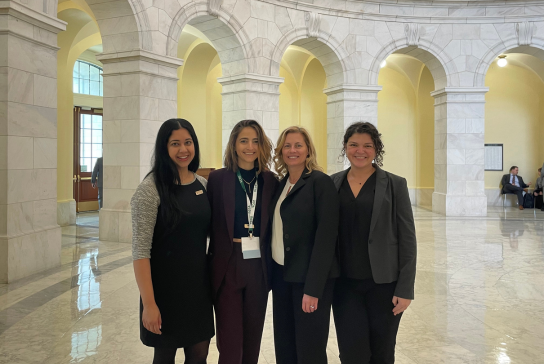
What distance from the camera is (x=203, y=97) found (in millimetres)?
14141

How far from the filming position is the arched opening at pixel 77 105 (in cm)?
1069

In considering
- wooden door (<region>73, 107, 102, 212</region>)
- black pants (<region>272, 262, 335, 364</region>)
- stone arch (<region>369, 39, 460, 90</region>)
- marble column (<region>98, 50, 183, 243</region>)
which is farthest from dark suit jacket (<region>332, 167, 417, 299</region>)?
wooden door (<region>73, 107, 102, 212</region>)

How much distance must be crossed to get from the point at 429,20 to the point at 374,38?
168 centimetres

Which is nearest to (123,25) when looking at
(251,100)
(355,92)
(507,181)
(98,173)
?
(251,100)

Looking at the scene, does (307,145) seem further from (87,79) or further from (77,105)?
(87,79)

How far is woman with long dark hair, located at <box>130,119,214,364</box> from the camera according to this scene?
2354 millimetres

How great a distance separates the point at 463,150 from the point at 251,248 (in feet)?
38.6

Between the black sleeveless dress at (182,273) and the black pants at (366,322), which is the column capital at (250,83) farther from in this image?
the black pants at (366,322)

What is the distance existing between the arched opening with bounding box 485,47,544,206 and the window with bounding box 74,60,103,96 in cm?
1282

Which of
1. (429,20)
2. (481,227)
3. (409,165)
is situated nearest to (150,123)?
(481,227)

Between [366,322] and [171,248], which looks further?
[366,322]

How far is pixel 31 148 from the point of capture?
19.9 feet

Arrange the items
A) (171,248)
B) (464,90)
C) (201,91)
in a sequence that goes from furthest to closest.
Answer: (201,91), (464,90), (171,248)

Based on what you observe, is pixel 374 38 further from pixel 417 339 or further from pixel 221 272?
pixel 221 272
